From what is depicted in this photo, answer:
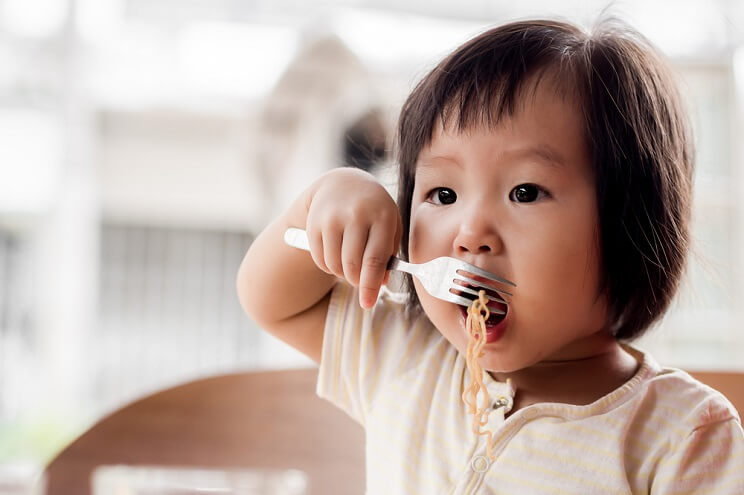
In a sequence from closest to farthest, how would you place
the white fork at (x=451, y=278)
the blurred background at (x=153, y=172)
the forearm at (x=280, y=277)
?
the white fork at (x=451, y=278) < the forearm at (x=280, y=277) < the blurred background at (x=153, y=172)

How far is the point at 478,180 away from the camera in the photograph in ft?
1.91

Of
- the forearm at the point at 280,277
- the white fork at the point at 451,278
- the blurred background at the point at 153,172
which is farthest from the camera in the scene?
the blurred background at the point at 153,172

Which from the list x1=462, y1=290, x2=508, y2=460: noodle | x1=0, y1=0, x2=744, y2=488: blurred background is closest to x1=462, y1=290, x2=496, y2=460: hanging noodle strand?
x1=462, y1=290, x2=508, y2=460: noodle

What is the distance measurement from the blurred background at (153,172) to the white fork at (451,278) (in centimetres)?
314

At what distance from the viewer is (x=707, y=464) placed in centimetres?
56

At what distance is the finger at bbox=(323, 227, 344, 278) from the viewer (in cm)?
60

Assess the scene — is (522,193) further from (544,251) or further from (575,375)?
(575,375)

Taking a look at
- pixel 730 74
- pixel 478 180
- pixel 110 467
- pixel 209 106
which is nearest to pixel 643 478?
pixel 478 180

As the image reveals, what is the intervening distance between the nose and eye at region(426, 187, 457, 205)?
40mm

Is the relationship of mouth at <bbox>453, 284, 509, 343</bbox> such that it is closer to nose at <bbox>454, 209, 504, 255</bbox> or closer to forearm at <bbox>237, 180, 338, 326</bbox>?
nose at <bbox>454, 209, 504, 255</bbox>

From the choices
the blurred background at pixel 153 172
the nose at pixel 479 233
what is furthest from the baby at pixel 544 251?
the blurred background at pixel 153 172

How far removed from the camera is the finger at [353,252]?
59cm

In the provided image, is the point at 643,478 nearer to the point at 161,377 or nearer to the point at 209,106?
the point at 209,106

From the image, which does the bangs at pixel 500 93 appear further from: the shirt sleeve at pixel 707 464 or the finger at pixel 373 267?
the shirt sleeve at pixel 707 464
